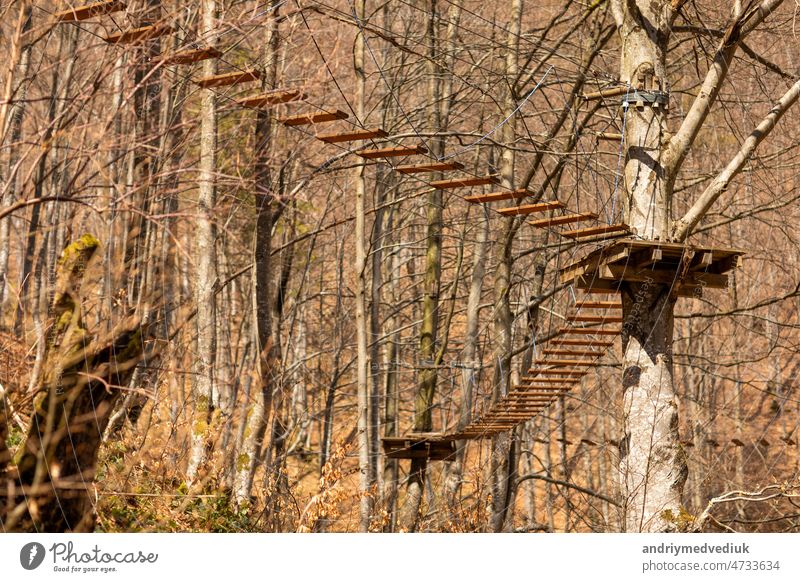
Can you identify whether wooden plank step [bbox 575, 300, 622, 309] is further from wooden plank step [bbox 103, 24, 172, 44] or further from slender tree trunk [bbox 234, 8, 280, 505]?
wooden plank step [bbox 103, 24, 172, 44]

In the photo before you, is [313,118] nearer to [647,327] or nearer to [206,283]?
[647,327]

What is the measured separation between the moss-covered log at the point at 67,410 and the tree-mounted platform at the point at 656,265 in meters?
4.09

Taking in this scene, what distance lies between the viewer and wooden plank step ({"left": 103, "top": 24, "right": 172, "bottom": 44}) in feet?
18.5

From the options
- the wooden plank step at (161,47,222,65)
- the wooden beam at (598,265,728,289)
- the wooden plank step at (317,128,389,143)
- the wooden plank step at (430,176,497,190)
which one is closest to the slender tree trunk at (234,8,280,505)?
the wooden plank step at (430,176,497,190)

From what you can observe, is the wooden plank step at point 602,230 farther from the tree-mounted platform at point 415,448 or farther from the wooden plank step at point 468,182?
the tree-mounted platform at point 415,448

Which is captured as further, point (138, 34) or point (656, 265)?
point (656, 265)

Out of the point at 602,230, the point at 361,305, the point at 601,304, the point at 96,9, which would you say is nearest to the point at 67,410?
the point at 96,9

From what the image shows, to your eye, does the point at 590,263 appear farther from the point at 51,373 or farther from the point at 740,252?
the point at 51,373

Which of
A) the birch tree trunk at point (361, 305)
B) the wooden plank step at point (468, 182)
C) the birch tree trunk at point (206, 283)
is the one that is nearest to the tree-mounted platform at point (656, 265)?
the wooden plank step at point (468, 182)

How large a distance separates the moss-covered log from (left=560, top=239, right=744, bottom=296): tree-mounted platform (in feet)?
13.4

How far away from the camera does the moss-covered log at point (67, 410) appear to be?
5672 millimetres

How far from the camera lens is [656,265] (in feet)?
28.2

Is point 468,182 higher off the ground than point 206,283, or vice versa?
point 468,182

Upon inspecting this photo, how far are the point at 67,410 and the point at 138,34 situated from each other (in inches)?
86.5
